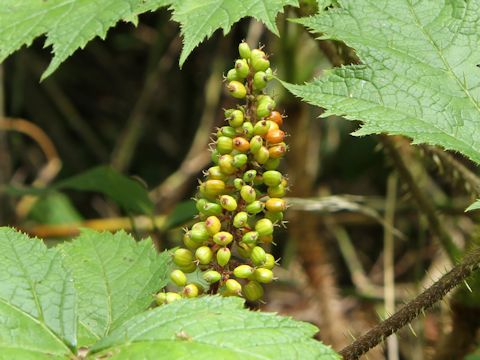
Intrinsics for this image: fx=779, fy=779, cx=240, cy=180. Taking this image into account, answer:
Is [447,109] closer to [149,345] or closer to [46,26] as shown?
[149,345]

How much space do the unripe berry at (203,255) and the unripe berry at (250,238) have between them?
0.07m

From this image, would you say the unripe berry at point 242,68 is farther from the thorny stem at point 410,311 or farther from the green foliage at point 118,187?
the green foliage at point 118,187

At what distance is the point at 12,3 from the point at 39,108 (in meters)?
2.63

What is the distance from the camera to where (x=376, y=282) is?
4363mm

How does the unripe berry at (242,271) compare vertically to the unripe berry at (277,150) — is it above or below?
below

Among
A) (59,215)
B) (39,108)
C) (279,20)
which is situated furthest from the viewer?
(39,108)

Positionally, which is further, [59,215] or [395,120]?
[59,215]

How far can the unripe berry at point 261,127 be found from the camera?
59.5 inches

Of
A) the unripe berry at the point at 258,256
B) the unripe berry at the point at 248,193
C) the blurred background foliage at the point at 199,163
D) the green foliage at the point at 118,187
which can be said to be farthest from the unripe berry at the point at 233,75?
the blurred background foliage at the point at 199,163

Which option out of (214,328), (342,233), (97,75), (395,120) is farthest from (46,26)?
(97,75)

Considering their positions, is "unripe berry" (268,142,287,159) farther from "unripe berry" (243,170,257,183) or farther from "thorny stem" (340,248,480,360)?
"thorny stem" (340,248,480,360)

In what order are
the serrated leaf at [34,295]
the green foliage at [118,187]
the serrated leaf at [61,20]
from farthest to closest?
the green foliage at [118,187], the serrated leaf at [61,20], the serrated leaf at [34,295]

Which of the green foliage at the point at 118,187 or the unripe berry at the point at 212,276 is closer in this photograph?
the unripe berry at the point at 212,276

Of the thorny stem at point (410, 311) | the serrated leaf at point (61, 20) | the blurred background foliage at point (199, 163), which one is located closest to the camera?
the thorny stem at point (410, 311)
